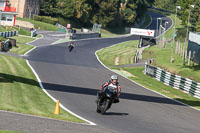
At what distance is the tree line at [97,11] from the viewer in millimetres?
113938

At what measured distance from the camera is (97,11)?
123812mm

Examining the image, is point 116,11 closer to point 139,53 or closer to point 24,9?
point 24,9

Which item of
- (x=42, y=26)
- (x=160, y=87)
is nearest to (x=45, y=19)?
(x=42, y=26)

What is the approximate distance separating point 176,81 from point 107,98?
1979 centimetres

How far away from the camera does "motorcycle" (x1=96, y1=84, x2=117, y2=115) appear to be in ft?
59.9

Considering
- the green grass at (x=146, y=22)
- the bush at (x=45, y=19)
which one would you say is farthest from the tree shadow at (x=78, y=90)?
the green grass at (x=146, y=22)

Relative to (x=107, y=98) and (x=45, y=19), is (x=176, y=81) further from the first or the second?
(x=45, y=19)

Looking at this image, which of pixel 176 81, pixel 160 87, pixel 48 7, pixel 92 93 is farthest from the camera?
pixel 48 7

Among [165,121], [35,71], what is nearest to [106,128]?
[165,121]

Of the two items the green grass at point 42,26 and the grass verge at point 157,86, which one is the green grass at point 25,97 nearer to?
the grass verge at point 157,86

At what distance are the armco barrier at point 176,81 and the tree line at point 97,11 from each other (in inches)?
2865

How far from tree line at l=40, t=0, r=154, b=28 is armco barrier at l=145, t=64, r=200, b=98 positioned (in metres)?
72.8

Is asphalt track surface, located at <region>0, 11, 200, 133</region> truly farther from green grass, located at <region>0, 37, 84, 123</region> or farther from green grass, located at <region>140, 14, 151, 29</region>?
green grass, located at <region>140, 14, 151, 29</region>

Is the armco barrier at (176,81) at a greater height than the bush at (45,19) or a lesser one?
greater
